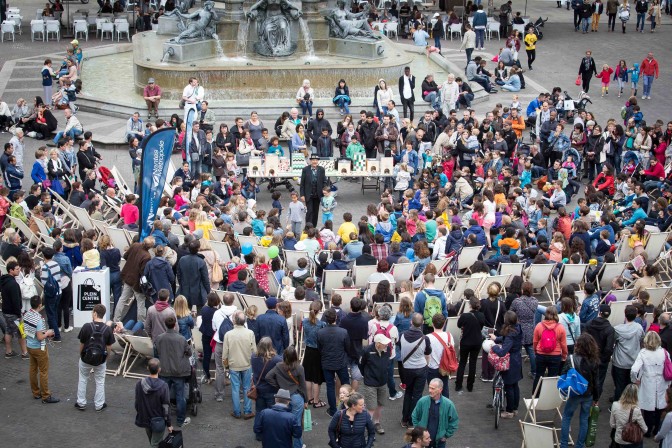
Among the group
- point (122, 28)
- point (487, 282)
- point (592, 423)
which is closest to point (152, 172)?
point (487, 282)

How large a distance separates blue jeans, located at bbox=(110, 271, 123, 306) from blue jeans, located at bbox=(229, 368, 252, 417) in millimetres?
3259

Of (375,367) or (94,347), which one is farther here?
(94,347)

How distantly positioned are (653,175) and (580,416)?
35.2 ft

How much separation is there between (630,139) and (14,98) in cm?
1646

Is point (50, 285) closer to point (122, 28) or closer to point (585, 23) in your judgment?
point (122, 28)

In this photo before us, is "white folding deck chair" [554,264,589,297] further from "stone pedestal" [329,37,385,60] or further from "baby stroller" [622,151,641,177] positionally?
"stone pedestal" [329,37,385,60]

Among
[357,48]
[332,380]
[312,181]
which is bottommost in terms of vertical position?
[332,380]

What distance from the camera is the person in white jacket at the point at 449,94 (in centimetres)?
2683

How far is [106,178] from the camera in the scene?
850 inches

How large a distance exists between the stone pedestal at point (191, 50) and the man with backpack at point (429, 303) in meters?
16.2

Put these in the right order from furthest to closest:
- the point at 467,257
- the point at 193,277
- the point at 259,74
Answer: the point at 259,74 < the point at 467,257 < the point at 193,277

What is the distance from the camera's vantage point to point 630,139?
2361cm

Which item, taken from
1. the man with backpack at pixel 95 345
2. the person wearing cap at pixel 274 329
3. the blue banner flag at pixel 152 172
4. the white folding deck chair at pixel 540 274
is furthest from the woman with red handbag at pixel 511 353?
the blue banner flag at pixel 152 172

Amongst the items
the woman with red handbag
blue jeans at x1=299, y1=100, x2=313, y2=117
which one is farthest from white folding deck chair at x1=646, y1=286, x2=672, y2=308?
blue jeans at x1=299, y1=100, x2=313, y2=117
